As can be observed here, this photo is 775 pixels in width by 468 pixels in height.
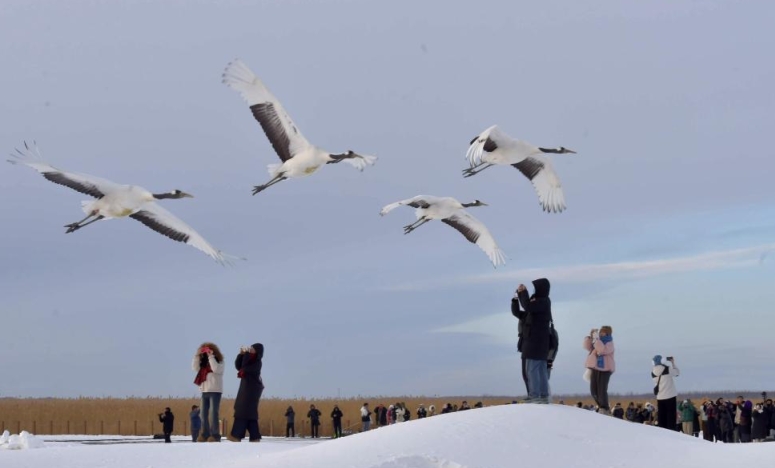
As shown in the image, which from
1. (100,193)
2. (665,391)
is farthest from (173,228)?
(665,391)

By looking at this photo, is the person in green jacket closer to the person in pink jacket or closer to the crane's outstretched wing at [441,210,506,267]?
the crane's outstretched wing at [441,210,506,267]

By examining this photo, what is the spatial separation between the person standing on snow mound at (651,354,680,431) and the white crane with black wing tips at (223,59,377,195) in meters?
7.29

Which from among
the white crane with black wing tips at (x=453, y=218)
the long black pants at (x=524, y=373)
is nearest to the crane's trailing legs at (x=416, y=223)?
the white crane with black wing tips at (x=453, y=218)

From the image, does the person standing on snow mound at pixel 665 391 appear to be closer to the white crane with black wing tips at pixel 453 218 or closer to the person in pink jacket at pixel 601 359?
the person in pink jacket at pixel 601 359

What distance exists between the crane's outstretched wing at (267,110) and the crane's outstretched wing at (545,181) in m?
5.45

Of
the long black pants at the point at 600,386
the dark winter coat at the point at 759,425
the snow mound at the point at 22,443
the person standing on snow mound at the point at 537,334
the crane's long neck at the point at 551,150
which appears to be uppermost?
the crane's long neck at the point at 551,150

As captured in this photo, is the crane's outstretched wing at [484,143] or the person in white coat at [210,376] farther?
the crane's outstretched wing at [484,143]

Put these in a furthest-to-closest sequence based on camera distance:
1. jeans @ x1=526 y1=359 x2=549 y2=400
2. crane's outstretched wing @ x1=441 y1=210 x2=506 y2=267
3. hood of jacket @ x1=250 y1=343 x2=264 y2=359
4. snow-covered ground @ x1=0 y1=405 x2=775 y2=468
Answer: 1. crane's outstretched wing @ x1=441 y1=210 x2=506 y2=267
2. hood of jacket @ x1=250 y1=343 x2=264 y2=359
3. jeans @ x1=526 y1=359 x2=549 y2=400
4. snow-covered ground @ x1=0 y1=405 x2=775 y2=468

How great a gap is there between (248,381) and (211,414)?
4.06 ft

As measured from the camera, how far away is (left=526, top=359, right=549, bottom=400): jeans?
49.7 ft

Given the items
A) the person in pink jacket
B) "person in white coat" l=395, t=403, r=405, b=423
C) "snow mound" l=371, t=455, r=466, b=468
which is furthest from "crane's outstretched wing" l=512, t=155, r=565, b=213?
"person in white coat" l=395, t=403, r=405, b=423

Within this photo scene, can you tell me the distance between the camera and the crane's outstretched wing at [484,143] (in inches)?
768

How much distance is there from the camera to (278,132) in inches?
763

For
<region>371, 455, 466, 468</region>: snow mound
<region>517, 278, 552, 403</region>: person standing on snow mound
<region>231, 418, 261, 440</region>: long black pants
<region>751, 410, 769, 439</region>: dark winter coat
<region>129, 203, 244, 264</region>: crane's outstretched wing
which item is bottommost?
<region>751, 410, 769, 439</region>: dark winter coat
